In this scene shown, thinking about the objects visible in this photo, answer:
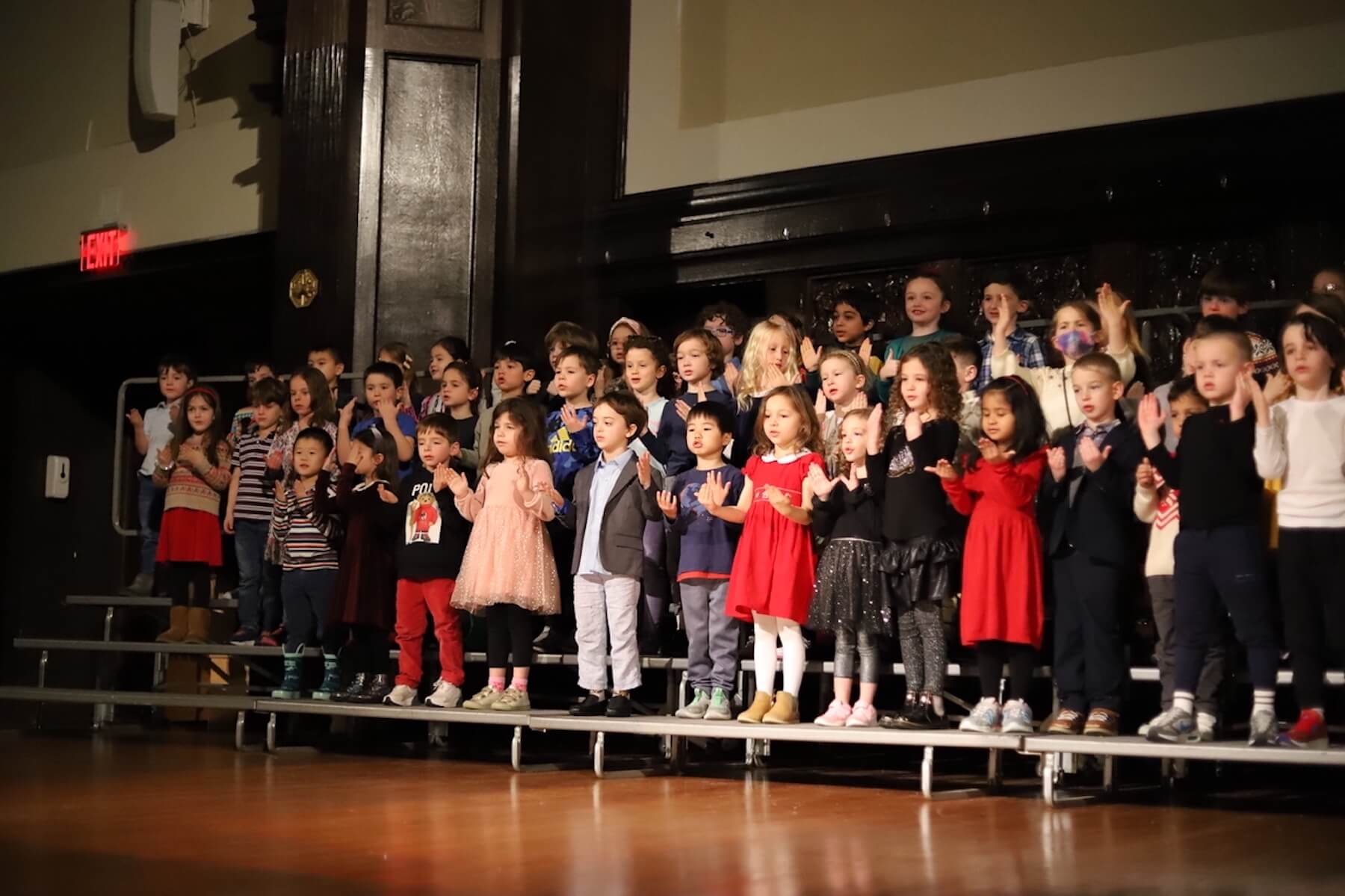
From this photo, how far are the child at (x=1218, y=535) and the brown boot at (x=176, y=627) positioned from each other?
5.00 meters

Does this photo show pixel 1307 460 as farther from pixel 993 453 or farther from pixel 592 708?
pixel 592 708

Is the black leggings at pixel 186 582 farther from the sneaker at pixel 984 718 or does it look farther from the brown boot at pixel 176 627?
the sneaker at pixel 984 718

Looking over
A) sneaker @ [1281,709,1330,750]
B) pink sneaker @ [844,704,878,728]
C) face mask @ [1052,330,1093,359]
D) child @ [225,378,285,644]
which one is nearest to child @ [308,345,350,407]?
child @ [225,378,285,644]

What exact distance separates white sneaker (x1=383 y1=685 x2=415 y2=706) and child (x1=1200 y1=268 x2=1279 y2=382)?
3471 mm

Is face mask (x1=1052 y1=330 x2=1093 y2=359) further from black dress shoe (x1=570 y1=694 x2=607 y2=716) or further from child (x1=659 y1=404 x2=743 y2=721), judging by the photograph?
black dress shoe (x1=570 y1=694 x2=607 y2=716)

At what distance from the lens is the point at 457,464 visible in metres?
6.81

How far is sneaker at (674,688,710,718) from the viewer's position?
5.62 m

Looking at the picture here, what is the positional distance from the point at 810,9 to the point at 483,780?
475 centimetres

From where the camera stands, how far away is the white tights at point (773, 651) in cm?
557

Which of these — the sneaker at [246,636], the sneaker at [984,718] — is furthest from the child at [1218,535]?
the sneaker at [246,636]

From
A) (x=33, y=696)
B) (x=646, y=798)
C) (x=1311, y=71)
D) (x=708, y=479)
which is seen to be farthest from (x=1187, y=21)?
(x=33, y=696)

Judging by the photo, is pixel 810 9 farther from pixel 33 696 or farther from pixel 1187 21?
pixel 33 696

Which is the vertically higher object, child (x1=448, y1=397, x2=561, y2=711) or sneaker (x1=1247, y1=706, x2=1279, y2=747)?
child (x1=448, y1=397, x2=561, y2=711)

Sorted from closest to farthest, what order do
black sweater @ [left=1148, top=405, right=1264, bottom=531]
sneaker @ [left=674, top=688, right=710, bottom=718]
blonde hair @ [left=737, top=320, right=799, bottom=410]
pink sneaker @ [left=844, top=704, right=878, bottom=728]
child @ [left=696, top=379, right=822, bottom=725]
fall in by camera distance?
black sweater @ [left=1148, top=405, right=1264, bottom=531] < pink sneaker @ [left=844, top=704, right=878, bottom=728] < child @ [left=696, top=379, right=822, bottom=725] < sneaker @ [left=674, top=688, right=710, bottom=718] < blonde hair @ [left=737, top=320, right=799, bottom=410]
